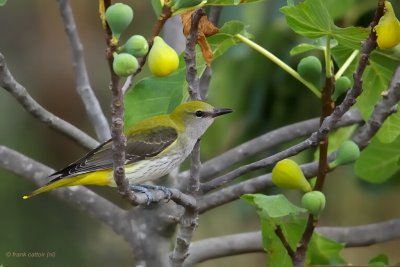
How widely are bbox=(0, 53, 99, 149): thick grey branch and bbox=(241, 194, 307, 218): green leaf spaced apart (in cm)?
63

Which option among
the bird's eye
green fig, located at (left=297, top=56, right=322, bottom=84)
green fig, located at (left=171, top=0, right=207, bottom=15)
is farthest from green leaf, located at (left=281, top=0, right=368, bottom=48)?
the bird's eye

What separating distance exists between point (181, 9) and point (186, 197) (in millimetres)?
560

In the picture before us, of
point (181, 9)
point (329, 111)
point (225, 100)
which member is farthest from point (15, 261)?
point (181, 9)

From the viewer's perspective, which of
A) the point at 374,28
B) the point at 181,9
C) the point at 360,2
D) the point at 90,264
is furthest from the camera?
the point at 90,264

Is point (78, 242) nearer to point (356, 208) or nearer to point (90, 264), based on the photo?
point (90, 264)

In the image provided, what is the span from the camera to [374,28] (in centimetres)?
159

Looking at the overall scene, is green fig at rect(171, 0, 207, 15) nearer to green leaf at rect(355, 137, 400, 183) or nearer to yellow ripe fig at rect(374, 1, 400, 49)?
yellow ripe fig at rect(374, 1, 400, 49)

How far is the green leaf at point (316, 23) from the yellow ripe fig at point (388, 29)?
0.64 feet

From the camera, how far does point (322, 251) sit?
232 cm

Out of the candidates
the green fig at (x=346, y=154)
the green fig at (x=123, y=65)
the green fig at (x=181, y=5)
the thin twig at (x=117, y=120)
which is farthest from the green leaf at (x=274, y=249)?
the green fig at (x=123, y=65)

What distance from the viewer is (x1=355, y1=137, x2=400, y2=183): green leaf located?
2490 mm

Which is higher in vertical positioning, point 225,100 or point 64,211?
point 225,100

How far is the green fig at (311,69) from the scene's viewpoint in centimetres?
189

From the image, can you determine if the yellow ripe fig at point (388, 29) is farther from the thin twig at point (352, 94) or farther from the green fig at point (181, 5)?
the green fig at point (181, 5)
